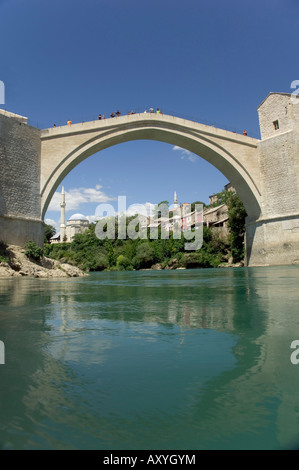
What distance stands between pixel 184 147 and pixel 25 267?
13440mm

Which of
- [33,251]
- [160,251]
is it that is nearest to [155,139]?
[33,251]

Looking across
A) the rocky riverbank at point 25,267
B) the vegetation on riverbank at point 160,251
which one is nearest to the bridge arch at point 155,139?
the rocky riverbank at point 25,267

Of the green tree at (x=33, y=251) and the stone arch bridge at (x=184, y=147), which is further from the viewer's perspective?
the stone arch bridge at (x=184, y=147)

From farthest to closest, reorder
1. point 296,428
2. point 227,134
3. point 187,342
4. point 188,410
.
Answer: point 227,134
point 187,342
point 188,410
point 296,428

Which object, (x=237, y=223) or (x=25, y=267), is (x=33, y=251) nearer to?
(x=25, y=267)

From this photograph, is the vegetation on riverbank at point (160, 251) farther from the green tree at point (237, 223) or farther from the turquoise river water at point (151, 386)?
the turquoise river water at point (151, 386)

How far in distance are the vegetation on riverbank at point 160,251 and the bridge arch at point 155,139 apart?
574cm

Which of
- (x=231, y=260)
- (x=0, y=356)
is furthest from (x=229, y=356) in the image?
(x=231, y=260)

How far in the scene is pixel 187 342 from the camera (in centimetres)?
239

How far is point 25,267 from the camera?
13562 mm

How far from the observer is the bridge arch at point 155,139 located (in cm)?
1789

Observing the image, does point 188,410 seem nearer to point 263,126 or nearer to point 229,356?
point 229,356
